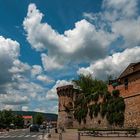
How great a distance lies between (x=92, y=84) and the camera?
9494 cm

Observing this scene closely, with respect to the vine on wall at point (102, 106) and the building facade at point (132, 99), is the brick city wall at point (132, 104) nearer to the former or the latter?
the building facade at point (132, 99)

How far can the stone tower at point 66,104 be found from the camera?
8625cm

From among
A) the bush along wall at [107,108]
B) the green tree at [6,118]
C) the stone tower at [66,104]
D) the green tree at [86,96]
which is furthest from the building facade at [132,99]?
the green tree at [6,118]

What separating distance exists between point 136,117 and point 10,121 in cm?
7750

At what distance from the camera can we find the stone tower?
8625 centimetres

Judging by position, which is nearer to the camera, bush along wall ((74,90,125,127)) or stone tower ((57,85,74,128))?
bush along wall ((74,90,125,127))

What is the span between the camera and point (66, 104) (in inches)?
3442

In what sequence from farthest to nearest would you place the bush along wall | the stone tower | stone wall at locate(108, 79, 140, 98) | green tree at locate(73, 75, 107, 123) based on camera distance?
the stone tower, green tree at locate(73, 75, 107, 123), the bush along wall, stone wall at locate(108, 79, 140, 98)

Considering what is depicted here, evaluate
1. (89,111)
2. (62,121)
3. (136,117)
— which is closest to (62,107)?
(62,121)

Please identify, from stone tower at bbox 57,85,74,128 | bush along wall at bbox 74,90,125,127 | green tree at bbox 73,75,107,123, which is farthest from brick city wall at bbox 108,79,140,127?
stone tower at bbox 57,85,74,128

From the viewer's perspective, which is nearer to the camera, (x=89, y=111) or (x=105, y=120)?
(x=105, y=120)

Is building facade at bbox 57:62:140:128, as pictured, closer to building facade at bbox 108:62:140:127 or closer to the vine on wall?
building facade at bbox 108:62:140:127

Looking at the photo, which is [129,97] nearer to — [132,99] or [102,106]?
[132,99]

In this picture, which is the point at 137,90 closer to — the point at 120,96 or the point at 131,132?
the point at 120,96
